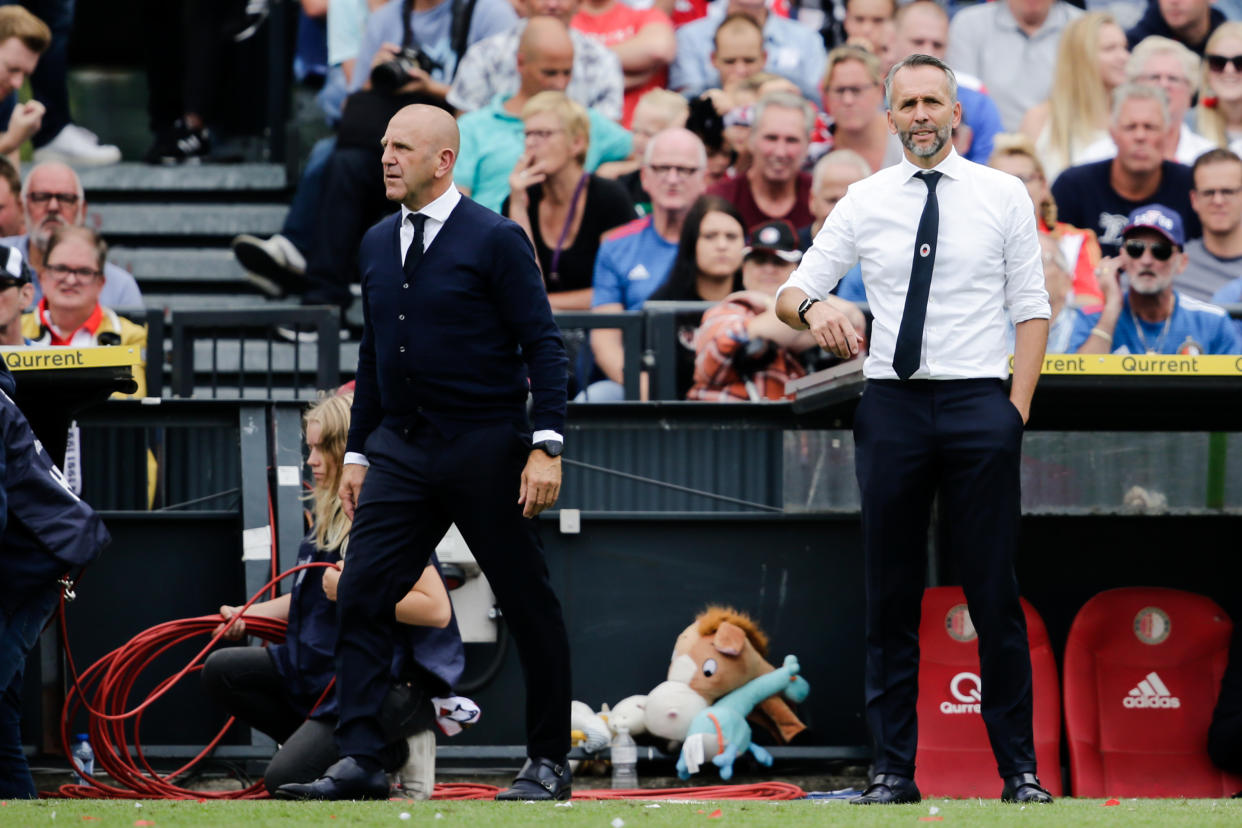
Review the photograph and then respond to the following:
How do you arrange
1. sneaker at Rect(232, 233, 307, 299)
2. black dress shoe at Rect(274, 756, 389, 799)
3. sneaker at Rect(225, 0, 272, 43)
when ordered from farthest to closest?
sneaker at Rect(225, 0, 272, 43), sneaker at Rect(232, 233, 307, 299), black dress shoe at Rect(274, 756, 389, 799)

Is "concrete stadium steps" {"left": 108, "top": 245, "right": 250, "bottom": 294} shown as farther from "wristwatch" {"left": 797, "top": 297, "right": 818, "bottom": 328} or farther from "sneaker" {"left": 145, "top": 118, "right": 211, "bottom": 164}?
"wristwatch" {"left": 797, "top": 297, "right": 818, "bottom": 328}

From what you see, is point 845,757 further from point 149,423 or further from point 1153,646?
point 149,423

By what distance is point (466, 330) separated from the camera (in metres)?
5.63

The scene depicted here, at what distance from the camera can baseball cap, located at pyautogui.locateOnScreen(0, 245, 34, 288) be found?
24.1 ft

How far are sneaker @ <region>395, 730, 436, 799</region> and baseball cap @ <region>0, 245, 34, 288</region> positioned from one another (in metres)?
2.57

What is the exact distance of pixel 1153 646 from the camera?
715 cm

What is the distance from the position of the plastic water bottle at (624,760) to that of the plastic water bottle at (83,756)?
76.9 inches

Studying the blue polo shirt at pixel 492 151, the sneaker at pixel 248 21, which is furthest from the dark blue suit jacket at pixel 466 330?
the sneaker at pixel 248 21

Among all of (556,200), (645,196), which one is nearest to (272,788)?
(556,200)

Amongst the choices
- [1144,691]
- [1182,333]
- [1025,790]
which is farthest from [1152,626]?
[1025,790]

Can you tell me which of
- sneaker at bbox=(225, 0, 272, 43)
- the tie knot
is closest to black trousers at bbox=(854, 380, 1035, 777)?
the tie knot

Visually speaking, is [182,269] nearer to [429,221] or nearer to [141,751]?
[141,751]

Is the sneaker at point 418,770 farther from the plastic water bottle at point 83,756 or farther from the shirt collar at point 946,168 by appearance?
the shirt collar at point 946,168

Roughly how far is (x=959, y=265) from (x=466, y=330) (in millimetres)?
1443
